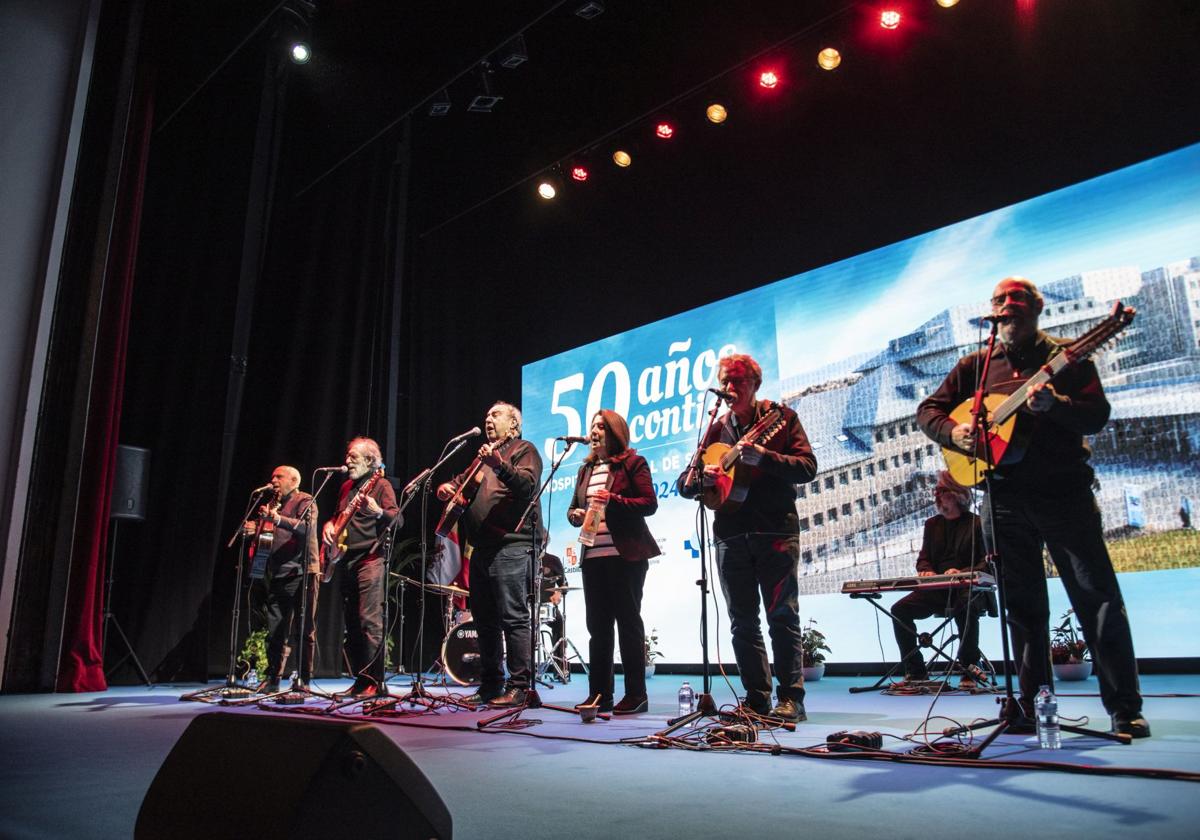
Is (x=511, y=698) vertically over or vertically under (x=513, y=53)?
under

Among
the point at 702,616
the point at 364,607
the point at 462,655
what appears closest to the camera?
the point at 702,616

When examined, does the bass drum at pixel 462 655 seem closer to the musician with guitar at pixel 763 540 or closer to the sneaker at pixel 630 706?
the sneaker at pixel 630 706

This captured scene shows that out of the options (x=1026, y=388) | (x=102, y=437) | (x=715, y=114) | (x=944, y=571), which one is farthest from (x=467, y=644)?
(x=1026, y=388)

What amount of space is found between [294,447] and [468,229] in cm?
321

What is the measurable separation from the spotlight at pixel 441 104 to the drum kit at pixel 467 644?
4318 millimetres

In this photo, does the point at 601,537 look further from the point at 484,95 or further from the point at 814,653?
the point at 484,95

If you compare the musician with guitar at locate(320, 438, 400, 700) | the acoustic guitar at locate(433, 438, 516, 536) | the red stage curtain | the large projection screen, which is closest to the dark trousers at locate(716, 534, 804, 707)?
the large projection screen

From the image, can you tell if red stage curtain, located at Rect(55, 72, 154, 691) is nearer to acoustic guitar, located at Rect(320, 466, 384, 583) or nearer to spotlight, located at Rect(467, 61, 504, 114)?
Answer: acoustic guitar, located at Rect(320, 466, 384, 583)

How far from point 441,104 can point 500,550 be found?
4.93 meters

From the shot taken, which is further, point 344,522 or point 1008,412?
point 344,522

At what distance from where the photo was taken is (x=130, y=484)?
7.43 meters

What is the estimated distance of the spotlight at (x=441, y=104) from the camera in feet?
26.1

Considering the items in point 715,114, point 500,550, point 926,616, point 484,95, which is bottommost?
point 926,616

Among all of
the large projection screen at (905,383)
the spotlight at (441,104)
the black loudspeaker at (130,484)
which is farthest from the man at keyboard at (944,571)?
the black loudspeaker at (130,484)
